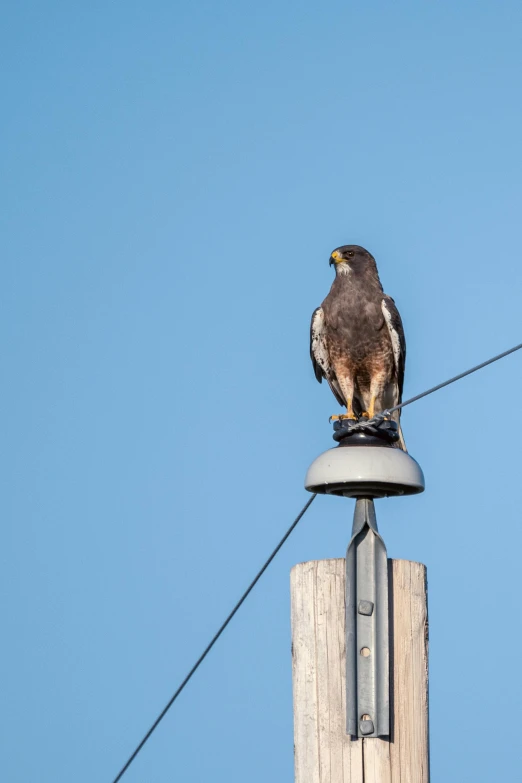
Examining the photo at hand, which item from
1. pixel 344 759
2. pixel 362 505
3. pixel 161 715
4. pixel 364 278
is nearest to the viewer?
pixel 344 759

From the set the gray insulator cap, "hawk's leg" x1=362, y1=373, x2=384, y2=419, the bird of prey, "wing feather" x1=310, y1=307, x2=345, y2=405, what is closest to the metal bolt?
the gray insulator cap

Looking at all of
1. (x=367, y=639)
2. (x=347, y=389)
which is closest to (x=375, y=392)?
(x=347, y=389)

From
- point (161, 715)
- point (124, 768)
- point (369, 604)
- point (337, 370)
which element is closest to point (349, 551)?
point (369, 604)

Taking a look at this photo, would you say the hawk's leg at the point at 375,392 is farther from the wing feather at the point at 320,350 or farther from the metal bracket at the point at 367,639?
the metal bracket at the point at 367,639

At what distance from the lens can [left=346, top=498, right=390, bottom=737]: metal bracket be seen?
308cm

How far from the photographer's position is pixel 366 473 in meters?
3.35

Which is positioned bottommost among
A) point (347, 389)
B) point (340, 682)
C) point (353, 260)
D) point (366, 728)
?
point (366, 728)

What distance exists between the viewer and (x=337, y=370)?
827 centimetres

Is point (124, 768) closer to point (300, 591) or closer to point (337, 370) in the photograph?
point (300, 591)

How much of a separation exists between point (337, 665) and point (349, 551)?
1.06 feet

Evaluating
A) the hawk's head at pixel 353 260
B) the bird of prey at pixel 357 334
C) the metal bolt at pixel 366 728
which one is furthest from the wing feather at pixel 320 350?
the metal bolt at pixel 366 728

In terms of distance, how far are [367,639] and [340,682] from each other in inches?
5.6

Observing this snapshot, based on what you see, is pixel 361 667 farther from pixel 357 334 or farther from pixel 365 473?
pixel 357 334

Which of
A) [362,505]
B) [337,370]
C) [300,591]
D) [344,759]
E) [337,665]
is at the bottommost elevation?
[344,759]
